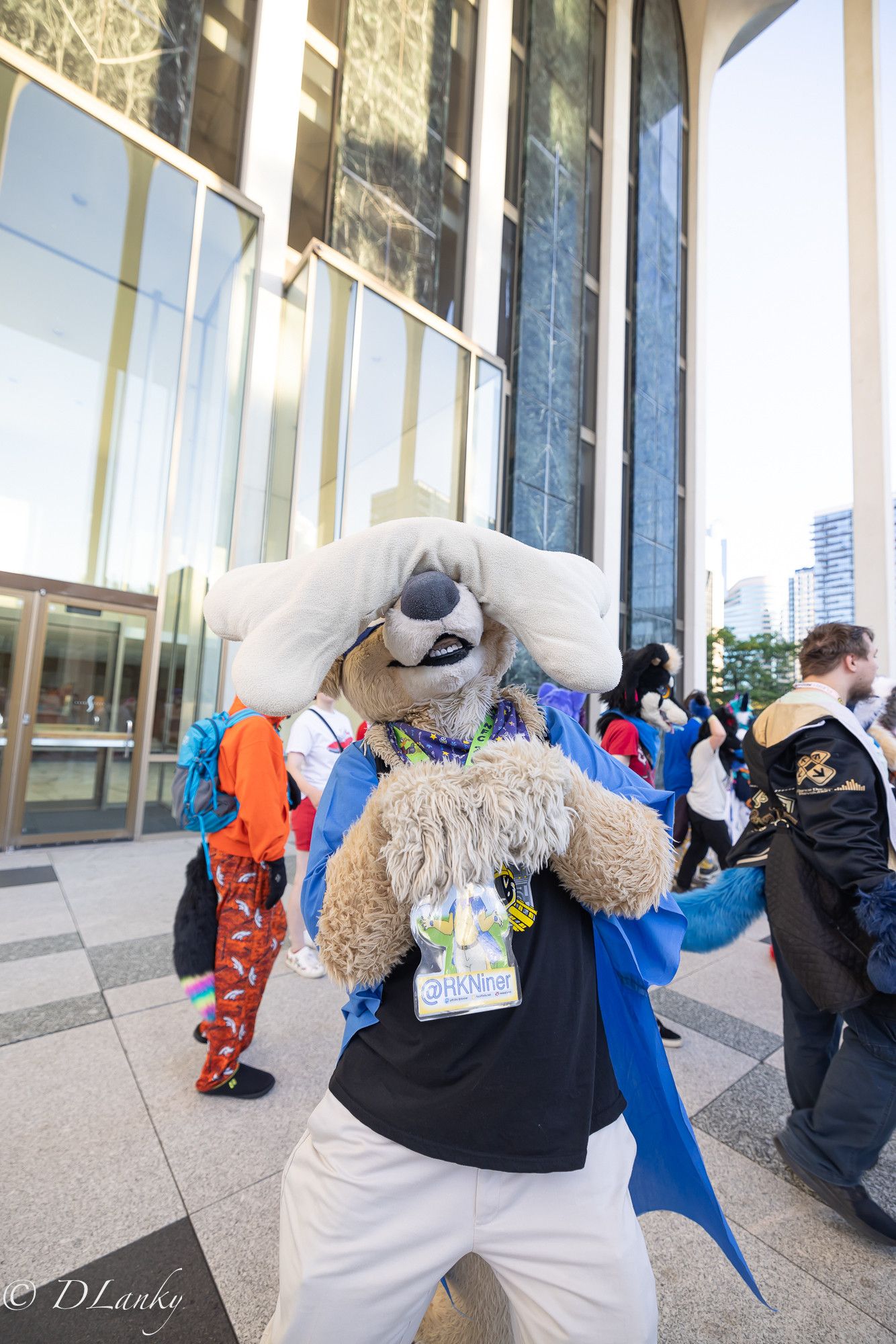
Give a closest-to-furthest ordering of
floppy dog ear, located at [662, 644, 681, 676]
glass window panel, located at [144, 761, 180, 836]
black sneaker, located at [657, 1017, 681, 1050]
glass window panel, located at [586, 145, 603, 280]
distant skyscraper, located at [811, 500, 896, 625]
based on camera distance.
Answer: black sneaker, located at [657, 1017, 681, 1050]
floppy dog ear, located at [662, 644, 681, 676]
glass window panel, located at [144, 761, 180, 836]
glass window panel, located at [586, 145, 603, 280]
distant skyscraper, located at [811, 500, 896, 625]

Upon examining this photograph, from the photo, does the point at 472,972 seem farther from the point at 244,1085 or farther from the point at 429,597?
the point at 244,1085

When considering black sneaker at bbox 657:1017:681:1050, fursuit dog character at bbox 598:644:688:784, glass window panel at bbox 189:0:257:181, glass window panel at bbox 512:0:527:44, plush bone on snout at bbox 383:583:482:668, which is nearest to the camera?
plush bone on snout at bbox 383:583:482:668

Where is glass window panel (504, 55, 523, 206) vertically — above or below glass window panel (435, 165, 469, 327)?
above

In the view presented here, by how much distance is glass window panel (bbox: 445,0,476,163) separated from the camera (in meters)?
11.0

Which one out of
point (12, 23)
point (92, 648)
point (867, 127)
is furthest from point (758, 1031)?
point (867, 127)

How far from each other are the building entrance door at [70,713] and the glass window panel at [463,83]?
1039cm

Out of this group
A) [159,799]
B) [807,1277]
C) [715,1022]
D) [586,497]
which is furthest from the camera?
[586,497]

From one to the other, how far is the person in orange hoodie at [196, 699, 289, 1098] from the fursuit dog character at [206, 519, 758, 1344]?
1.10 metres

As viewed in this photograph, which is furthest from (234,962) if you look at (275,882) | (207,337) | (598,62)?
(598,62)

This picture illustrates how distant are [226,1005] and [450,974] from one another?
69.3 inches

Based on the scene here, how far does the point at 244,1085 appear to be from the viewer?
2357 mm

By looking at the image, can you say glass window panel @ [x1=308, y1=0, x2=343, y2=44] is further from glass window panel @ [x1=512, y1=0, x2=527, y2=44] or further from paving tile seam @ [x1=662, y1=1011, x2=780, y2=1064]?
paving tile seam @ [x1=662, y1=1011, x2=780, y2=1064]

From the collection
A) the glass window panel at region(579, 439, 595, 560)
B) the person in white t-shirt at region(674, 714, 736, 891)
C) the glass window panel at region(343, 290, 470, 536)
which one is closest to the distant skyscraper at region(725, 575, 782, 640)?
the glass window panel at region(579, 439, 595, 560)

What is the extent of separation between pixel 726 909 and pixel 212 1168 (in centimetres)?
195
